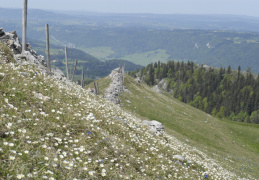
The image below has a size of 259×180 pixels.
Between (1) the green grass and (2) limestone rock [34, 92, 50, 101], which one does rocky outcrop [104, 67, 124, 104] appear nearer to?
(1) the green grass

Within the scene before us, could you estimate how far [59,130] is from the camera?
9594 millimetres

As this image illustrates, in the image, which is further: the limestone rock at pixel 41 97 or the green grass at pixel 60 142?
the limestone rock at pixel 41 97

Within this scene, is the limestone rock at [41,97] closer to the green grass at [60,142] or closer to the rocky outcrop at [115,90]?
the green grass at [60,142]

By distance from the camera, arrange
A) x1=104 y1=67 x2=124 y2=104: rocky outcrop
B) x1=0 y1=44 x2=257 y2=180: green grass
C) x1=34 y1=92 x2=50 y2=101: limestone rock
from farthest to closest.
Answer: x1=104 y1=67 x2=124 y2=104: rocky outcrop → x1=34 y1=92 x2=50 y2=101: limestone rock → x1=0 y1=44 x2=257 y2=180: green grass

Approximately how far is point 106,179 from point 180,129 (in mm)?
38427

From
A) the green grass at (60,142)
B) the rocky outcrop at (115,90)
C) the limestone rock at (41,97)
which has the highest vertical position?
the limestone rock at (41,97)

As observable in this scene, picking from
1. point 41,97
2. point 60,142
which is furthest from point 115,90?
→ point 60,142

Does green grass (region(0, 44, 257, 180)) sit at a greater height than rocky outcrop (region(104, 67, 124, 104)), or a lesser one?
greater

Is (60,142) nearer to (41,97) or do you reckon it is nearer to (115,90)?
(41,97)

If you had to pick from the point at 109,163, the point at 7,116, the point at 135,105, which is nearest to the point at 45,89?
the point at 7,116

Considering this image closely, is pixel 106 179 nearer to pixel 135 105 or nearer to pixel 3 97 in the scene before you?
pixel 3 97

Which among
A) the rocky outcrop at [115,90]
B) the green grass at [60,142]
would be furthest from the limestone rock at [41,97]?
the rocky outcrop at [115,90]

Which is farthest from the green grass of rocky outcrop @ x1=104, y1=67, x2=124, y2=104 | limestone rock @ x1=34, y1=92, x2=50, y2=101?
rocky outcrop @ x1=104, y1=67, x2=124, y2=104

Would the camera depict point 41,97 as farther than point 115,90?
No
